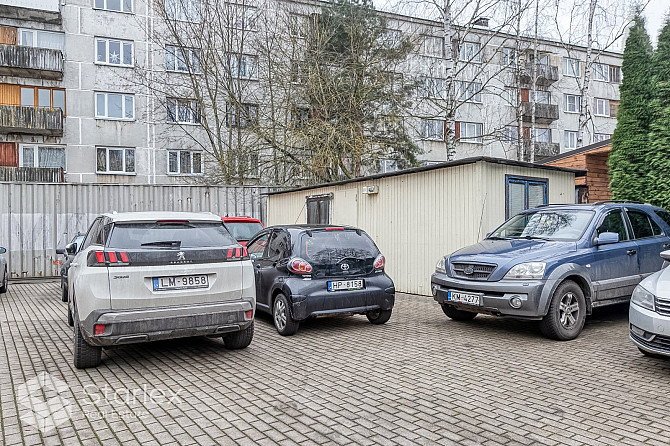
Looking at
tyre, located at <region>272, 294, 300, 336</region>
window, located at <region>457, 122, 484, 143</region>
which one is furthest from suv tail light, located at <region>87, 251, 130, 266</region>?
window, located at <region>457, 122, 484, 143</region>

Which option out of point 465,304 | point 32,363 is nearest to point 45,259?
point 32,363

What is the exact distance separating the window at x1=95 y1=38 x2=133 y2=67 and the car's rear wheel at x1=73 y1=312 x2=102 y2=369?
2579cm

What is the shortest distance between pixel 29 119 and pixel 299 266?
24458 mm

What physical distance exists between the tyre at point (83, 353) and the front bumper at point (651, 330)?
19.0 ft

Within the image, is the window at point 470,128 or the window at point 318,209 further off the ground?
the window at point 470,128

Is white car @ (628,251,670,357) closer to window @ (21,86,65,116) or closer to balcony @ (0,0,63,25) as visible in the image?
window @ (21,86,65,116)

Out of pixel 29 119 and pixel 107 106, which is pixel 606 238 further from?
pixel 29 119

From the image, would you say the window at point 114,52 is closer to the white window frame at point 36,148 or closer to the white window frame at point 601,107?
the white window frame at point 36,148

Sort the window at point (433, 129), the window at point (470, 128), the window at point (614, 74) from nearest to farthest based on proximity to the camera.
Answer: the window at point (433, 129)
the window at point (470, 128)
the window at point (614, 74)

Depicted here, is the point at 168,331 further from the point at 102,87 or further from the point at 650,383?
the point at 102,87

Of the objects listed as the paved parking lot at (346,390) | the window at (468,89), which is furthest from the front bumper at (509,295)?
the window at (468,89)

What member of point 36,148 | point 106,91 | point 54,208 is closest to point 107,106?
point 106,91

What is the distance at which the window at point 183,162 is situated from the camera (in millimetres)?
28672

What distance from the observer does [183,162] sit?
28891 millimetres
